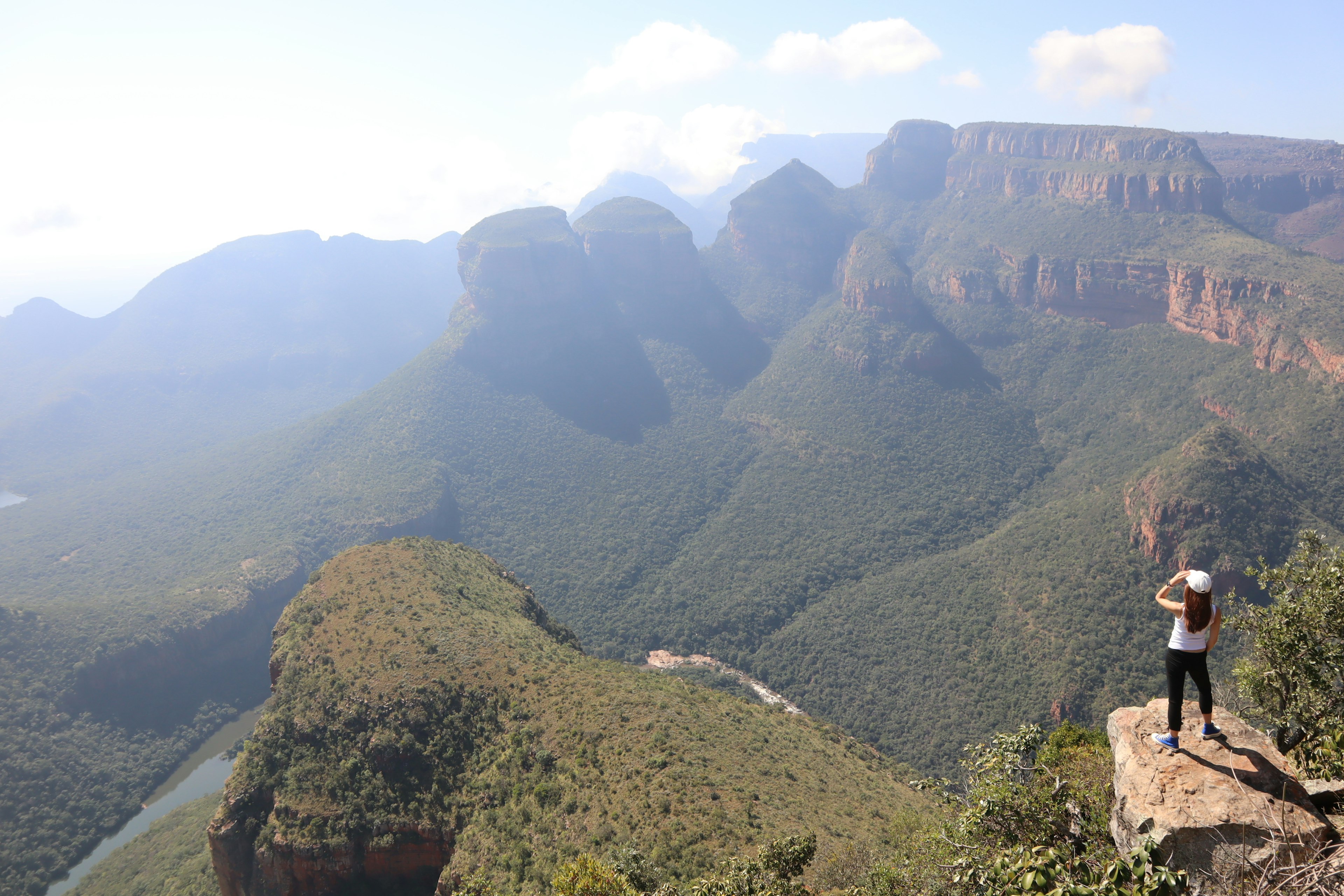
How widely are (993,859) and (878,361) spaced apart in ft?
394

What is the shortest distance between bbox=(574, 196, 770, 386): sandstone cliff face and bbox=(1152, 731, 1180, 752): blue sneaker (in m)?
142

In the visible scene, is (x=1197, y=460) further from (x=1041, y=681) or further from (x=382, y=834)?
(x=382, y=834)

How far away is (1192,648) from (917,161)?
696ft

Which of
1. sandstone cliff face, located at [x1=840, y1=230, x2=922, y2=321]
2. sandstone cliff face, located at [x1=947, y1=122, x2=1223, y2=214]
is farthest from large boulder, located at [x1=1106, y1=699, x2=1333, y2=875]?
sandstone cliff face, located at [x1=947, y1=122, x2=1223, y2=214]

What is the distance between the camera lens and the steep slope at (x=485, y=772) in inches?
1126

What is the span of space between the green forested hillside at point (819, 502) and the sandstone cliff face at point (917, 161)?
37.2 metres

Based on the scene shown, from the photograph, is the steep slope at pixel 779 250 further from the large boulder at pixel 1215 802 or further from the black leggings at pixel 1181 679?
the large boulder at pixel 1215 802

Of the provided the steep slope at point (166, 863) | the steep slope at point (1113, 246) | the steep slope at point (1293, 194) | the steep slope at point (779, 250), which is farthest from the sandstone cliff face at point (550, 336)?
the steep slope at point (1293, 194)

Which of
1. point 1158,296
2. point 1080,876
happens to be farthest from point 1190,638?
point 1158,296

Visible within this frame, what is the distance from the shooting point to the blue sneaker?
11.2 metres

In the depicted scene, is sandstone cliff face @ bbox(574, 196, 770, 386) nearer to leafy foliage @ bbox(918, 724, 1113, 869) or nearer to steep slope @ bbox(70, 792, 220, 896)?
steep slope @ bbox(70, 792, 220, 896)

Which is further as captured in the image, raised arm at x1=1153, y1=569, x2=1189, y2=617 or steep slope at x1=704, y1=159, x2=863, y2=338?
steep slope at x1=704, y1=159, x2=863, y2=338

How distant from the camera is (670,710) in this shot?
35906mm

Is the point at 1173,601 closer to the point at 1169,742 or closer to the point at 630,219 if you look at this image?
the point at 1169,742
